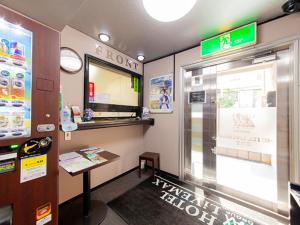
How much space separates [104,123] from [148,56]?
1.74 metres

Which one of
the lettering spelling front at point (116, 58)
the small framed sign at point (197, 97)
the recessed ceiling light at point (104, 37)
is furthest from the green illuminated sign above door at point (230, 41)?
the recessed ceiling light at point (104, 37)

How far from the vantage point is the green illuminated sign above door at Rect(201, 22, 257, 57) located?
1658mm

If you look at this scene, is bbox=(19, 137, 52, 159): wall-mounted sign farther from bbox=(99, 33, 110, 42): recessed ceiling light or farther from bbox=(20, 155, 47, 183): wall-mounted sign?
bbox=(99, 33, 110, 42): recessed ceiling light

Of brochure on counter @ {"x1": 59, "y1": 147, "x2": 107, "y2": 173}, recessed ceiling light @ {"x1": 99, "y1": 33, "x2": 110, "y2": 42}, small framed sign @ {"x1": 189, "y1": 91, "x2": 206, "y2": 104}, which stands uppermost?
recessed ceiling light @ {"x1": 99, "y1": 33, "x2": 110, "y2": 42}

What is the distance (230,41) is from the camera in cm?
182

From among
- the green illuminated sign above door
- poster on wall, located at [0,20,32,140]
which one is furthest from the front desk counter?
the green illuminated sign above door

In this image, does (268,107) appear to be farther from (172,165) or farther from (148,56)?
(148,56)

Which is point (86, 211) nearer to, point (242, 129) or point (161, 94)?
point (161, 94)

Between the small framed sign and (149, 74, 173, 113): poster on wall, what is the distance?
402mm

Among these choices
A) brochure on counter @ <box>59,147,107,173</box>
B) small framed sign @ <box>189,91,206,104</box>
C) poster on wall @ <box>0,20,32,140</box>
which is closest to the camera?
poster on wall @ <box>0,20,32,140</box>

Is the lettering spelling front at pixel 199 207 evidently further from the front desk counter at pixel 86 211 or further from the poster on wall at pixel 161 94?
the poster on wall at pixel 161 94

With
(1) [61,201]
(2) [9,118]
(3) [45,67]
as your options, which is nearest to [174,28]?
(3) [45,67]

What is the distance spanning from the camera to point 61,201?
169cm

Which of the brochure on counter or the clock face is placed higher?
the clock face
